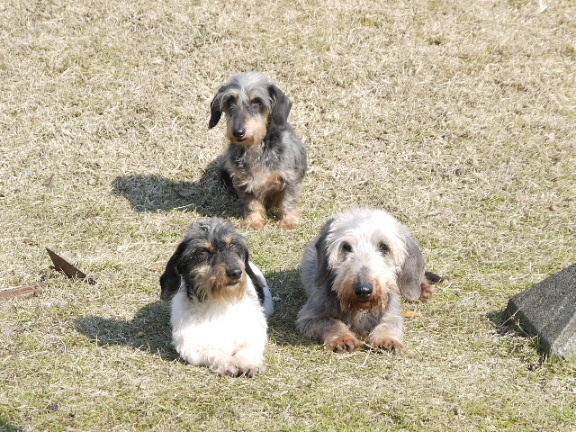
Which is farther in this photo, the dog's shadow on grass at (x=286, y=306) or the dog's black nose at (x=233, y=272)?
the dog's shadow on grass at (x=286, y=306)

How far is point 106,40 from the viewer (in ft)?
40.3

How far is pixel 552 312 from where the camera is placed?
5.82m

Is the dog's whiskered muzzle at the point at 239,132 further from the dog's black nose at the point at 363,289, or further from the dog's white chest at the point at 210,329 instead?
the dog's black nose at the point at 363,289

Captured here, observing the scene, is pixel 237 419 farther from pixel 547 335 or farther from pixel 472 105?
pixel 472 105

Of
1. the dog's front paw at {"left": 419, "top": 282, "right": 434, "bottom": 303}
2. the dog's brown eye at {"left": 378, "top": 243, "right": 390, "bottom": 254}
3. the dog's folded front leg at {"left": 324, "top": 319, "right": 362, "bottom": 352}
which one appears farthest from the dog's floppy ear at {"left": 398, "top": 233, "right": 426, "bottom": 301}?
the dog's front paw at {"left": 419, "top": 282, "right": 434, "bottom": 303}

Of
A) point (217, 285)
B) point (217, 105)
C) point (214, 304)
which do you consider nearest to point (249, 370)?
point (214, 304)

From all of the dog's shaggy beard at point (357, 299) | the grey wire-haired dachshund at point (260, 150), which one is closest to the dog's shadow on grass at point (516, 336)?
the dog's shaggy beard at point (357, 299)

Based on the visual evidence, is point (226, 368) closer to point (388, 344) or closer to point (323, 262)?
point (323, 262)

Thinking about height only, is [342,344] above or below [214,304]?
below

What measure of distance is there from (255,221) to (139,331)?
3.04 meters

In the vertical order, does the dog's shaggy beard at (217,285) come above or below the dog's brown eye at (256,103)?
below

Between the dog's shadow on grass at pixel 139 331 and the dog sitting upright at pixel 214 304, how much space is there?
341 mm

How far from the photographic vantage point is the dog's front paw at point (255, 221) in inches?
348

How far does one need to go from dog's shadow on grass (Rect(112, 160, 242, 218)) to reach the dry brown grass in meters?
0.03
